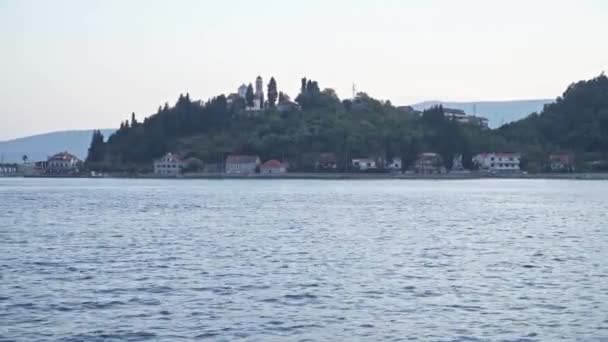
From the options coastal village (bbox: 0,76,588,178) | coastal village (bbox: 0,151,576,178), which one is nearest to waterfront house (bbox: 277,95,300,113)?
coastal village (bbox: 0,76,588,178)

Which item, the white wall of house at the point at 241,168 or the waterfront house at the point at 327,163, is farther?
the white wall of house at the point at 241,168

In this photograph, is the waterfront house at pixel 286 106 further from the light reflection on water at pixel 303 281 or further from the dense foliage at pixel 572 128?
the light reflection on water at pixel 303 281

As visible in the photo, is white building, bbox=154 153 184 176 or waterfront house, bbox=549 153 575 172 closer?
waterfront house, bbox=549 153 575 172

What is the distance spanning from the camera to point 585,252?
26.3 meters

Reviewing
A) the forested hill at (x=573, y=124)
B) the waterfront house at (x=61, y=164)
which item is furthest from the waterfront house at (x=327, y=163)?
the waterfront house at (x=61, y=164)

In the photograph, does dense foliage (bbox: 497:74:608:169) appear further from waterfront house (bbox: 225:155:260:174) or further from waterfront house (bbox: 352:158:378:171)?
waterfront house (bbox: 225:155:260:174)

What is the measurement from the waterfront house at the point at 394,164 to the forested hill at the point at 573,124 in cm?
1788

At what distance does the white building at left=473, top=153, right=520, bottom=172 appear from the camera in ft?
411

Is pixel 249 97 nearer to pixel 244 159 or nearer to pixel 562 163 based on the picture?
pixel 244 159

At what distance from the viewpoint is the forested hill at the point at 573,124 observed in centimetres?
12875

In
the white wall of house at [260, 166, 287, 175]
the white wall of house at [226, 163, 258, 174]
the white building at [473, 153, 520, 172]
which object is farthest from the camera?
the white wall of house at [226, 163, 258, 174]

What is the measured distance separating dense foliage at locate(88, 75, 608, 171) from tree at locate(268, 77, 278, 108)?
0.17 metres

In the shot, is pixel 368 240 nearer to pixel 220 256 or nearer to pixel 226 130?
pixel 220 256

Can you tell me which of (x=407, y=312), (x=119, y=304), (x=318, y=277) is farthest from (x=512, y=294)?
(x=119, y=304)
